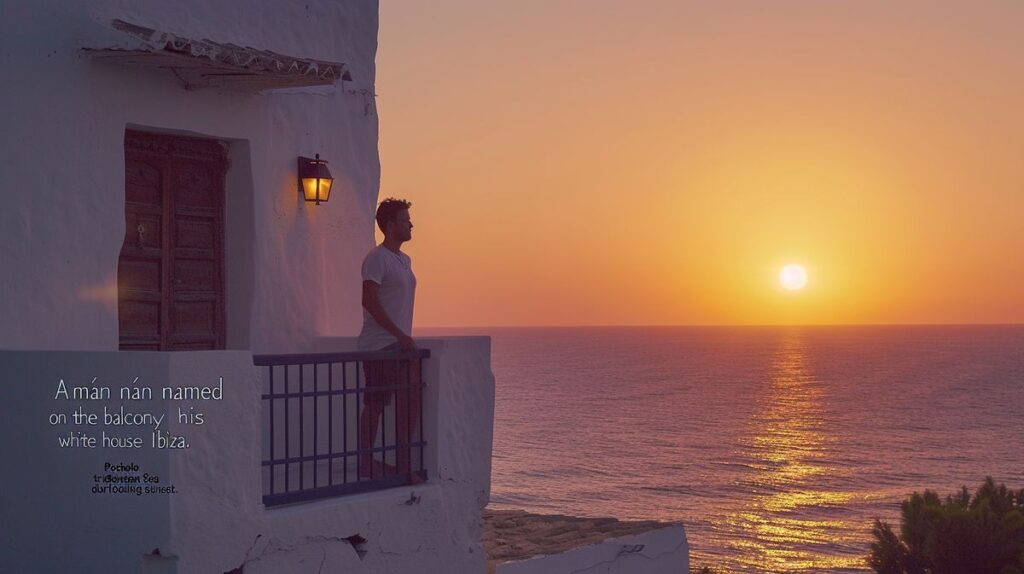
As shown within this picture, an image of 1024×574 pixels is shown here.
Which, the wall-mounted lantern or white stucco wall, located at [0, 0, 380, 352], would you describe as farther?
the wall-mounted lantern

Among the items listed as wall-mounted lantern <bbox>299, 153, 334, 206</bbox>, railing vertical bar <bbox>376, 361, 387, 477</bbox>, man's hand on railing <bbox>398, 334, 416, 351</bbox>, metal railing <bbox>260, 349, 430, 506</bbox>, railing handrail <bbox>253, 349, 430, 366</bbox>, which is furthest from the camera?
wall-mounted lantern <bbox>299, 153, 334, 206</bbox>

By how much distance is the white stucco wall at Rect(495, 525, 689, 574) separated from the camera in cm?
973

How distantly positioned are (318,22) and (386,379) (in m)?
3.31

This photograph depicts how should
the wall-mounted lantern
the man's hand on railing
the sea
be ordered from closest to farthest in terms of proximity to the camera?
the man's hand on railing
the wall-mounted lantern
the sea

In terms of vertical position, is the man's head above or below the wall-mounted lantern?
below

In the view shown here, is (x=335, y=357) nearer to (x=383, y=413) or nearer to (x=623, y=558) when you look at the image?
(x=383, y=413)

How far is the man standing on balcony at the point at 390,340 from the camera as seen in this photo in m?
7.84

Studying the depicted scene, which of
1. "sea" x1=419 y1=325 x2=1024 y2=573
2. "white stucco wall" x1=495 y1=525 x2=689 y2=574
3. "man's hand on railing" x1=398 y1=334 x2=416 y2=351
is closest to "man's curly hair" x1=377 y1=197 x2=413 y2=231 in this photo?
"man's hand on railing" x1=398 y1=334 x2=416 y2=351

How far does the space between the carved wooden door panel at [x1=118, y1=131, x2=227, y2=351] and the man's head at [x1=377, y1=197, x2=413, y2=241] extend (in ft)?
5.02

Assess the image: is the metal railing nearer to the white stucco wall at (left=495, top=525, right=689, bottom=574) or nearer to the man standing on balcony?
the man standing on balcony

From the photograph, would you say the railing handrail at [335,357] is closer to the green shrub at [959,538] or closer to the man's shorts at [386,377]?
the man's shorts at [386,377]

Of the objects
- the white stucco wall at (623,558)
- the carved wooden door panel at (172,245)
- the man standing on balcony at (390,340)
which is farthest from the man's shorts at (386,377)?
the white stucco wall at (623,558)

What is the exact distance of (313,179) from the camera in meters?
9.35

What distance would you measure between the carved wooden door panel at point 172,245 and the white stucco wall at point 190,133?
141mm
